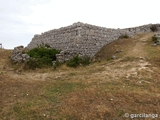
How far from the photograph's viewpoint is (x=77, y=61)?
41.5ft

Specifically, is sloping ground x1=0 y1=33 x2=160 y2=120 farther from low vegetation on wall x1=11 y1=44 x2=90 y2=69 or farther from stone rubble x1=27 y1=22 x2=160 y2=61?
stone rubble x1=27 y1=22 x2=160 y2=61

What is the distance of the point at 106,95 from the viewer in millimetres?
7113

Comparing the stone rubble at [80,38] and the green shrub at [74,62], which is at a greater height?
the stone rubble at [80,38]

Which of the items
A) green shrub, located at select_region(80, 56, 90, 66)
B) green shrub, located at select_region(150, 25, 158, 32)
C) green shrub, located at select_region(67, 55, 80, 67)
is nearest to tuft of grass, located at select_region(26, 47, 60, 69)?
green shrub, located at select_region(67, 55, 80, 67)

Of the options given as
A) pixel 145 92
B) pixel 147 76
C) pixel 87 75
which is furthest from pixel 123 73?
pixel 145 92

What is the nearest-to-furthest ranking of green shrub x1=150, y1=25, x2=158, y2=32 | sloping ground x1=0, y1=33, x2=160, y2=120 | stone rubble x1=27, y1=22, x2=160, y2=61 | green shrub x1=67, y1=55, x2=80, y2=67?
sloping ground x1=0, y1=33, x2=160, y2=120
green shrub x1=67, y1=55, x2=80, y2=67
stone rubble x1=27, y1=22, x2=160, y2=61
green shrub x1=150, y1=25, x2=158, y2=32

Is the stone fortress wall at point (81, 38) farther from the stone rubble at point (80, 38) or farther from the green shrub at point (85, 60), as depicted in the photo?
the green shrub at point (85, 60)

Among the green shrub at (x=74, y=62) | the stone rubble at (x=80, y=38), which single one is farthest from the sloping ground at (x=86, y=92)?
the stone rubble at (x=80, y=38)

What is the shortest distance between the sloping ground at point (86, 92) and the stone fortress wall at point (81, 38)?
2569mm

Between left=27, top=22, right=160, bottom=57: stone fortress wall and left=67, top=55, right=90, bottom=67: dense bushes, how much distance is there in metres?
0.74

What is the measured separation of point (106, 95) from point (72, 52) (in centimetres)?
706

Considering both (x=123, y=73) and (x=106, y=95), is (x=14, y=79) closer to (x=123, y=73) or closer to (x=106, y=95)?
(x=106, y=95)

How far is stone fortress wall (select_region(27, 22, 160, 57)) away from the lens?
13906 mm

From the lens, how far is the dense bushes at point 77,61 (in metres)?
12.4
